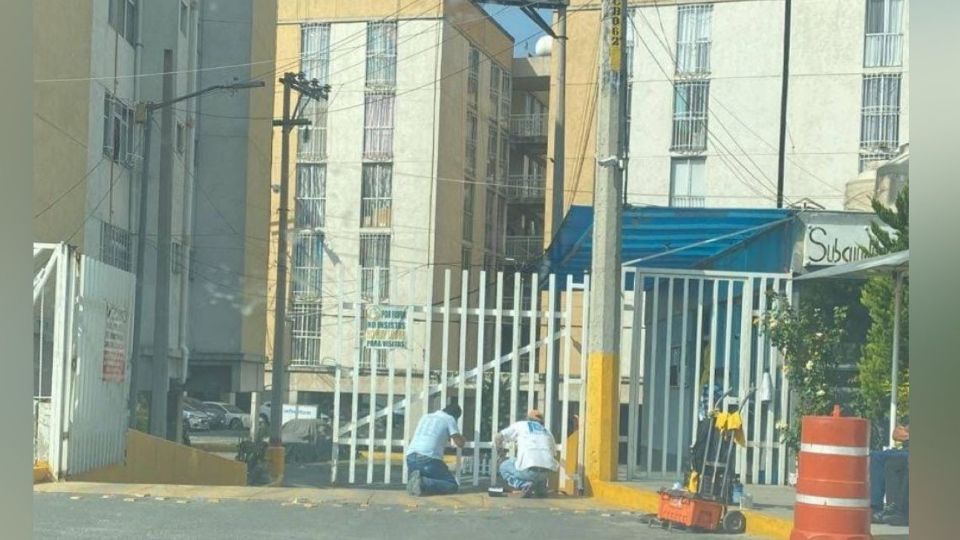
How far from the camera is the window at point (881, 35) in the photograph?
866 centimetres

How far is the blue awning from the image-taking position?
9.15 m

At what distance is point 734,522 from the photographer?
8.23 metres

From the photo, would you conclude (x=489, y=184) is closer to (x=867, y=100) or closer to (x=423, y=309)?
(x=423, y=309)

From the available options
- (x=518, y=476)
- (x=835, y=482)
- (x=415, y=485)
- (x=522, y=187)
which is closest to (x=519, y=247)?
(x=522, y=187)

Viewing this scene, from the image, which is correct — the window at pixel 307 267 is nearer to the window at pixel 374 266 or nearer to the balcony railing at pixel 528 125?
the window at pixel 374 266

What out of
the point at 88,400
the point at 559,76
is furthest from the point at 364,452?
the point at 559,76

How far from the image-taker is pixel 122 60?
847cm

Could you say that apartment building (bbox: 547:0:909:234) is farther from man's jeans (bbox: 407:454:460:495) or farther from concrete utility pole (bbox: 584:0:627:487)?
man's jeans (bbox: 407:454:460:495)

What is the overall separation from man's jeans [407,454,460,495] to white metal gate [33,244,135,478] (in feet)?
6.30

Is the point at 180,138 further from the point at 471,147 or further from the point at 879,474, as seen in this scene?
the point at 879,474

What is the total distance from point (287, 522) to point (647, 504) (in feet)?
7.72

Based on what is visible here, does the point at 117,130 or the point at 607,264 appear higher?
the point at 117,130

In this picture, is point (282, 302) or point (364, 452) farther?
point (364, 452)

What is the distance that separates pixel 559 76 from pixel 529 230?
1206 millimetres
